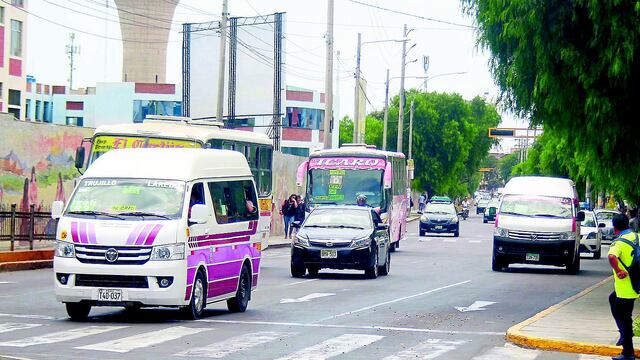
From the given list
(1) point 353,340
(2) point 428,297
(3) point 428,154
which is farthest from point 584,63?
(3) point 428,154

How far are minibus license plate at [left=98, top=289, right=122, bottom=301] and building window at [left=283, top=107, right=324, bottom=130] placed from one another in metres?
89.2

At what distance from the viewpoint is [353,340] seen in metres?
15.4

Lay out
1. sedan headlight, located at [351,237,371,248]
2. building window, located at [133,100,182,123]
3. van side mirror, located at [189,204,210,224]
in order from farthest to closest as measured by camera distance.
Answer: building window, located at [133,100,182,123]
sedan headlight, located at [351,237,371,248]
van side mirror, located at [189,204,210,224]

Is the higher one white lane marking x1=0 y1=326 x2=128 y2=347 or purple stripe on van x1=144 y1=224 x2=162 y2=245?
purple stripe on van x1=144 y1=224 x2=162 y2=245

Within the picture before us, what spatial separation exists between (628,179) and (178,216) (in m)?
10.5

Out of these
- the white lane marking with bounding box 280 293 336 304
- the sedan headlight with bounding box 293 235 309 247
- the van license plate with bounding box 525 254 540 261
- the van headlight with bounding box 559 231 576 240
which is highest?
the van headlight with bounding box 559 231 576 240

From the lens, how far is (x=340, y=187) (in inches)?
1506

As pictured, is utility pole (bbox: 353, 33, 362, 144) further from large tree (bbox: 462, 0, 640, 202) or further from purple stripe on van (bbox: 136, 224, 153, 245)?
purple stripe on van (bbox: 136, 224, 153, 245)

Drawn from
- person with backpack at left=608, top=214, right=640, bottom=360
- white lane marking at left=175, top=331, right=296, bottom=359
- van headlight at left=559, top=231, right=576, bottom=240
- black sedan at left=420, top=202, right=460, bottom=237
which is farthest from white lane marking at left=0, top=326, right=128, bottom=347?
black sedan at left=420, top=202, right=460, bottom=237

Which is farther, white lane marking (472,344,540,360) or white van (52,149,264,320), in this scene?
white van (52,149,264,320)

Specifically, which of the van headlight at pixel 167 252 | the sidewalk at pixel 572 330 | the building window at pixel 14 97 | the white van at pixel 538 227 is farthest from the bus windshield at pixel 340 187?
the building window at pixel 14 97

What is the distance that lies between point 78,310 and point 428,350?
537 centimetres

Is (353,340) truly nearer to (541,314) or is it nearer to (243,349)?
(243,349)

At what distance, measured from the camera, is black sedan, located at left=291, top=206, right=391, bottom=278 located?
1083 inches
